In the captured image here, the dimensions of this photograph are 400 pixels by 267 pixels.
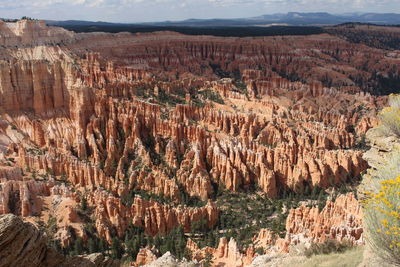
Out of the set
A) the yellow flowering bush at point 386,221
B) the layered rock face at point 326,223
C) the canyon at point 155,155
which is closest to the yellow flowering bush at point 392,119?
the yellow flowering bush at point 386,221

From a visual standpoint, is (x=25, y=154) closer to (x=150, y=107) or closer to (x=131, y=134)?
(x=131, y=134)

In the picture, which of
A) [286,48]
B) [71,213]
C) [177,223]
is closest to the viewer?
[71,213]

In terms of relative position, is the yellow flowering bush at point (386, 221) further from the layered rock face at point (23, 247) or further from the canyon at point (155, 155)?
the canyon at point (155, 155)

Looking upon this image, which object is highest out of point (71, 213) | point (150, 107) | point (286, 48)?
point (286, 48)

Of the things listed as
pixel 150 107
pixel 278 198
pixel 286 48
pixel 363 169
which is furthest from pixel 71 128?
pixel 286 48

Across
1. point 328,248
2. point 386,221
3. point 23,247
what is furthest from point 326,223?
point 23,247
